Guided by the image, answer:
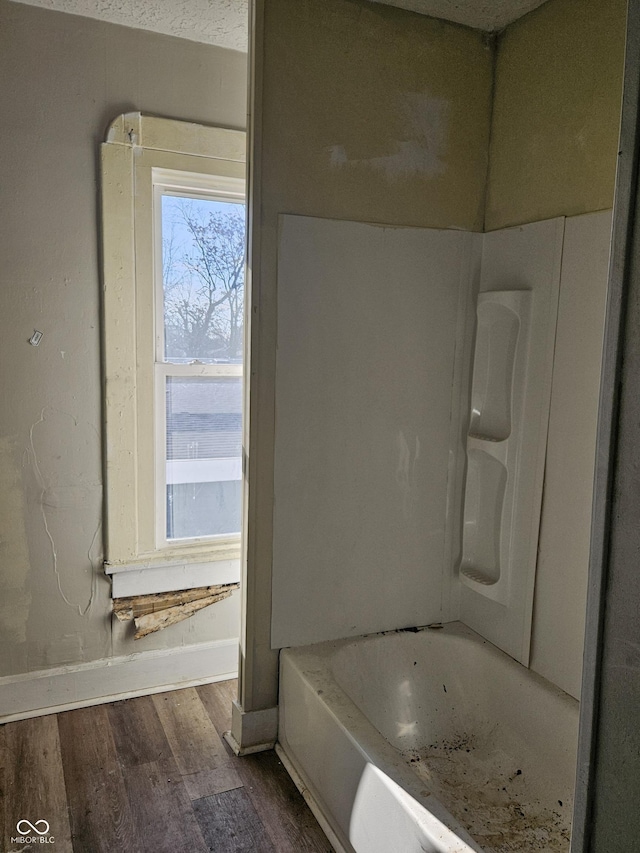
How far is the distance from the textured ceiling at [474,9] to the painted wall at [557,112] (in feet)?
0.12

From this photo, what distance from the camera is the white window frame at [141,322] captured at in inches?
94.5

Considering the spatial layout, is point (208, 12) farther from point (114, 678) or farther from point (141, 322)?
point (114, 678)

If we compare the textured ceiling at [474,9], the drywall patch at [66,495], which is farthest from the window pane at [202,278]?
the textured ceiling at [474,9]

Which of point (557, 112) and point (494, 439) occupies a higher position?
point (557, 112)

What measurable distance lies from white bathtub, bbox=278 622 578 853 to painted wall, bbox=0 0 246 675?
93 centimetres

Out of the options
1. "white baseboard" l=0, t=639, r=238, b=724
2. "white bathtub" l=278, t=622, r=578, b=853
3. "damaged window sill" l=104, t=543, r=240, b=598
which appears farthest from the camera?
"damaged window sill" l=104, t=543, r=240, b=598

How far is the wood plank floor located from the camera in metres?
1.93

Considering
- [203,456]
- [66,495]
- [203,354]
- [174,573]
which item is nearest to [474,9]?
[203,354]

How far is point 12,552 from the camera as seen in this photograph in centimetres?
243

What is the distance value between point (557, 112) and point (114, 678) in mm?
2584

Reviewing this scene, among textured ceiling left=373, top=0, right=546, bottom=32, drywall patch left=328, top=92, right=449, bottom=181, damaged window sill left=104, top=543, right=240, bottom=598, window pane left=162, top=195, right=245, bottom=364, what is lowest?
damaged window sill left=104, top=543, right=240, bottom=598

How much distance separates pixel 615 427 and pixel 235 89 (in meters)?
2.25

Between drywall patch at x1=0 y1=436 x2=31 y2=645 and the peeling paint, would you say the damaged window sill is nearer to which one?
drywall patch at x1=0 y1=436 x2=31 y2=645

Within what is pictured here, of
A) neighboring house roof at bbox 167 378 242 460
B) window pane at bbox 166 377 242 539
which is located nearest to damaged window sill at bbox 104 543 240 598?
window pane at bbox 166 377 242 539
